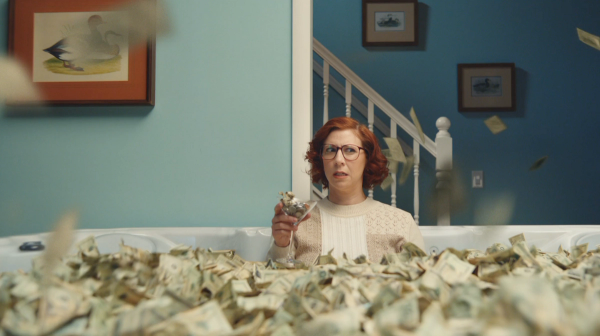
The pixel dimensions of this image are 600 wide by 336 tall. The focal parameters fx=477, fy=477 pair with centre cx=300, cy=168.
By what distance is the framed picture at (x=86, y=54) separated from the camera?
1.75m

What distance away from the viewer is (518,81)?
3.44 meters

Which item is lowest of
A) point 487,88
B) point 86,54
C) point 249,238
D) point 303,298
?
point 249,238

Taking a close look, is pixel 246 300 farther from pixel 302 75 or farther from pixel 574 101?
pixel 574 101

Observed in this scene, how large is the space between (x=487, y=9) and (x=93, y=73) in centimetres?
283

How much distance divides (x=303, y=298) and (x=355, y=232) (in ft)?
3.28

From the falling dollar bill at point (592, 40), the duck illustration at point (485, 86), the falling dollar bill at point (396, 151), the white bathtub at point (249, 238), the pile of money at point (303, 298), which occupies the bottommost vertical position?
the white bathtub at point (249, 238)

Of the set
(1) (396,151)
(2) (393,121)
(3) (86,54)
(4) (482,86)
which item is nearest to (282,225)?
(1) (396,151)

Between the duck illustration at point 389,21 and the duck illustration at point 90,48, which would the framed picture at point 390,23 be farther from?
the duck illustration at point 90,48

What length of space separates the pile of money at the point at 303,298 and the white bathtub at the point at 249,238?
1011 millimetres

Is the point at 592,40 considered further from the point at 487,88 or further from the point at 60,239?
the point at 487,88

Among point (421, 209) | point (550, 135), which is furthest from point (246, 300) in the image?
point (550, 135)

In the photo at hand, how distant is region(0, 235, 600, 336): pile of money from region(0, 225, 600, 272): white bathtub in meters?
1.01

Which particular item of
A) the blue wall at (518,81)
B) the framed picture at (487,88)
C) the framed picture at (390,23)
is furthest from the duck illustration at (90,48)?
the framed picture at (487,88)

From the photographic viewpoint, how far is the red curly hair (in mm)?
1415
